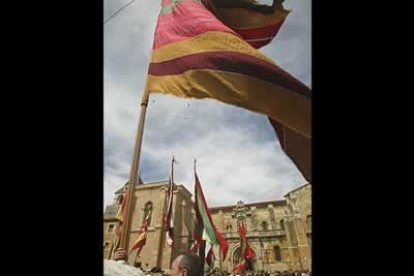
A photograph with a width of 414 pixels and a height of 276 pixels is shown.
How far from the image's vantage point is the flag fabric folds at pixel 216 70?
3.51 m

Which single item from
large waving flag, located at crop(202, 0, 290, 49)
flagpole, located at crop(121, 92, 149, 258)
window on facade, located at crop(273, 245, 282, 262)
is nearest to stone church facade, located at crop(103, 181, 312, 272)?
window on facade, located at crop(273, 245, 282, 262)

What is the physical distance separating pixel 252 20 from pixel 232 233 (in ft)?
83.4

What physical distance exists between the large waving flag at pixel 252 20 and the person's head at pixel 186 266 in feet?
15.4

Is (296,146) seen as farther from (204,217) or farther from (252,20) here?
(204,217)

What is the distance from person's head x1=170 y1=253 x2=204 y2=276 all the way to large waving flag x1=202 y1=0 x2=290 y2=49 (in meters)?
4.70

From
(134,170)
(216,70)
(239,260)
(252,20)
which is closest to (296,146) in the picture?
(216,70)

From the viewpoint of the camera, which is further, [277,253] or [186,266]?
[277,253]

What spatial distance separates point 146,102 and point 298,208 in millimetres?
27272

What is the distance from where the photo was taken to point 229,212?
3200 cm

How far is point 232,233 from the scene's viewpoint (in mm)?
26734

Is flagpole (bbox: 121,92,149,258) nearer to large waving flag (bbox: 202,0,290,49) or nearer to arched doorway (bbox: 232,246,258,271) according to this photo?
large waving flag (bbox: 202,0,290,49)
